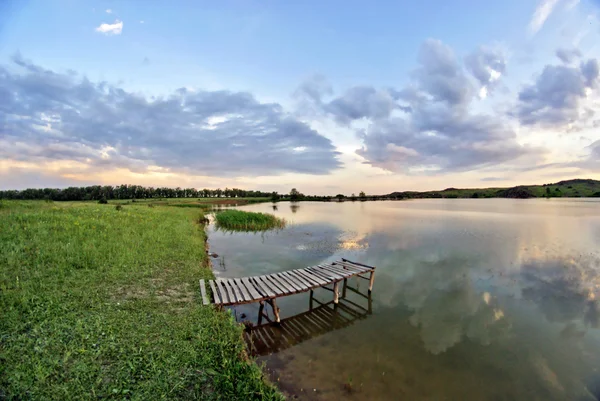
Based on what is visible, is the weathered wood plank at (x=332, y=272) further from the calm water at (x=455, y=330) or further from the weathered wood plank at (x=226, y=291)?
the weathered wood plank at (x=226, y=291)

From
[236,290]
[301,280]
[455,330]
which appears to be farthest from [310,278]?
[455,330]

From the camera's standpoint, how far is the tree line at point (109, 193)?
293 feet

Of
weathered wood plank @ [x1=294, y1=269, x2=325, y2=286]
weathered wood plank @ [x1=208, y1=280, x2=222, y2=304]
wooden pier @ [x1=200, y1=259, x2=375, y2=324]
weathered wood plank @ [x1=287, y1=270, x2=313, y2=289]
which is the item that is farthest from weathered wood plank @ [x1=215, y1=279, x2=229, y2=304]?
weathered wood plank @ [x1=294, y1=269, x2=325, y2=286]

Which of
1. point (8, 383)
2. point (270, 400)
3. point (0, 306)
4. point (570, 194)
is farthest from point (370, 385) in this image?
point (570, 194)

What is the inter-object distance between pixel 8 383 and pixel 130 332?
6.44 ft

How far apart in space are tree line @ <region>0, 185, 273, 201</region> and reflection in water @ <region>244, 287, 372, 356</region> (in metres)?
76.7

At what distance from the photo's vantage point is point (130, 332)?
19.8 feet

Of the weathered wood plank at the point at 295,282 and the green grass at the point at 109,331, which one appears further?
the weathered wood plank at the point at 295,282

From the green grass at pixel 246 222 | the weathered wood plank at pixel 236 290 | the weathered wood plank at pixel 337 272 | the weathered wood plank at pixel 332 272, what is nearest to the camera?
the weathered wood plank at pixel 236 290

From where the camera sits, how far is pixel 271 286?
31.6 feet

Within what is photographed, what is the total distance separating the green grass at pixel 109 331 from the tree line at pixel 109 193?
7126 cm

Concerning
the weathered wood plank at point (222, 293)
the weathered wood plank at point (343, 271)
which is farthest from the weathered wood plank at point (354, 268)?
the weathered wood plank at point (222, 293)

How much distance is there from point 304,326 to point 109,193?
439 ft

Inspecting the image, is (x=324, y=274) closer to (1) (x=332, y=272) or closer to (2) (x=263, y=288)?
(1) (x=332, y=272)
